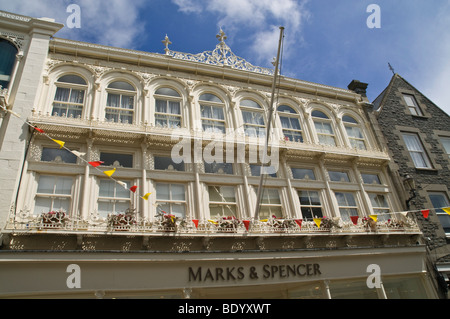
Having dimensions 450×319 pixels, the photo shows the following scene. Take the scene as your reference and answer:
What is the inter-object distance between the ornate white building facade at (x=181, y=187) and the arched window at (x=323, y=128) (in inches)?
3.4

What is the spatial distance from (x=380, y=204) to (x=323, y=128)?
204 inches

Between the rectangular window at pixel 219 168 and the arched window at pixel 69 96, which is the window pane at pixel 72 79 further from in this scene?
the rectangular window at pixel 219 168

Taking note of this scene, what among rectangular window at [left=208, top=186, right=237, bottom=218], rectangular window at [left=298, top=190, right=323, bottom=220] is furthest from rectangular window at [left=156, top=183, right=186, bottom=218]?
rectangular window at [left=298, top=190, right=323, bottom=220]

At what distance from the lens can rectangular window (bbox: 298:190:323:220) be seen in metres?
15.4

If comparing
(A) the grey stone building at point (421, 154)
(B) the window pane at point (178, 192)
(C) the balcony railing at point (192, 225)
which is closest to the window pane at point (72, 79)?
(B) the window pane at point (178, 192)

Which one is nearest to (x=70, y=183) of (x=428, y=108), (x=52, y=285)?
(x=52, y=285)

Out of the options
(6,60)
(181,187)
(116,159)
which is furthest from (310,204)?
(6,60)

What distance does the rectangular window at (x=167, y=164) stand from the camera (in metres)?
14.3

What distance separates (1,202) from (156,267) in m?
5.57

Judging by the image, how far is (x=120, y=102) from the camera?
612 inches

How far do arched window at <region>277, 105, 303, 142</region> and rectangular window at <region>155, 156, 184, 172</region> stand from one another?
255 inches

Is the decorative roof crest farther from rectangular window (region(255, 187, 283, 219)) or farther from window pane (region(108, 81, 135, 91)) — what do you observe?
rectangular window (region(255, 187, 283, 219))

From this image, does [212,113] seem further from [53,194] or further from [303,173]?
[53,194]

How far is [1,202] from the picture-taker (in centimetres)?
1086
